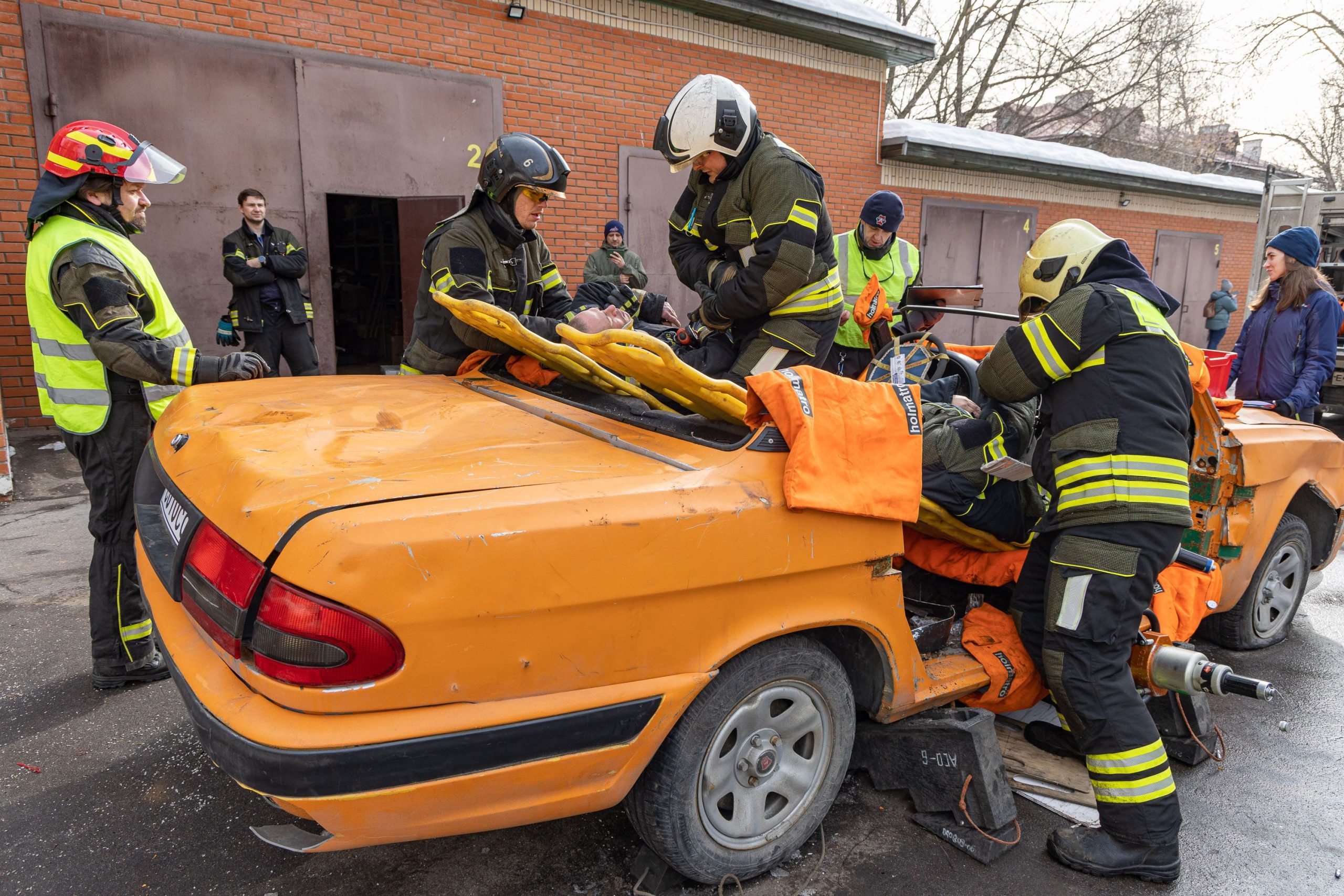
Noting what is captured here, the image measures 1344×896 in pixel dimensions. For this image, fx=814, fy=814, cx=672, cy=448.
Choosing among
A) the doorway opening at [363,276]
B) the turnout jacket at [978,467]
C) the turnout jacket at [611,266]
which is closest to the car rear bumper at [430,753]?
the turnout jacket at [978,467]

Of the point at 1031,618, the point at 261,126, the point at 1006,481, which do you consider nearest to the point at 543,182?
the point at 1006,481

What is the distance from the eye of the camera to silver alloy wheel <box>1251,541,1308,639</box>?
3971mm

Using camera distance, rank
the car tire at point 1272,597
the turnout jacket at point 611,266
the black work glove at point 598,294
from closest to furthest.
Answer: the car tire at point 1272,597
the black work glove at point 598,294
the turnout jacket at point 611,266

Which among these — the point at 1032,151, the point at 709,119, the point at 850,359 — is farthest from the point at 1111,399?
the point at 1032,151

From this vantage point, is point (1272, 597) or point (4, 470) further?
point (4, 470)

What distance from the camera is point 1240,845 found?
103 inches

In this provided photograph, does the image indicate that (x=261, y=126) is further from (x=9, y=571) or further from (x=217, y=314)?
(x=9, y=571)

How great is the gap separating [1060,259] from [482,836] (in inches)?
104

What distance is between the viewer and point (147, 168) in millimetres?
3467

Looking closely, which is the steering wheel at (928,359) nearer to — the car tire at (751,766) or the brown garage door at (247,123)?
the car tire at (751,766)

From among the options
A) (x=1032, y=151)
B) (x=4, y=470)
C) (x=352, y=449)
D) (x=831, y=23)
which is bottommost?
(x=4, y=470)

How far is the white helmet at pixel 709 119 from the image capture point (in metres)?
3.13

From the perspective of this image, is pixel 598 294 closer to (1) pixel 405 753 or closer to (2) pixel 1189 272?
(1) pixel 405 753

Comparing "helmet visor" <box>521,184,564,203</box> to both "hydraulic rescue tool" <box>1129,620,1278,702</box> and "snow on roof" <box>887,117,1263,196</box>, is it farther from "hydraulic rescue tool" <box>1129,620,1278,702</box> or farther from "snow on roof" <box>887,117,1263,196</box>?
"snow on roof" <box>887,117,1263,196</box>
